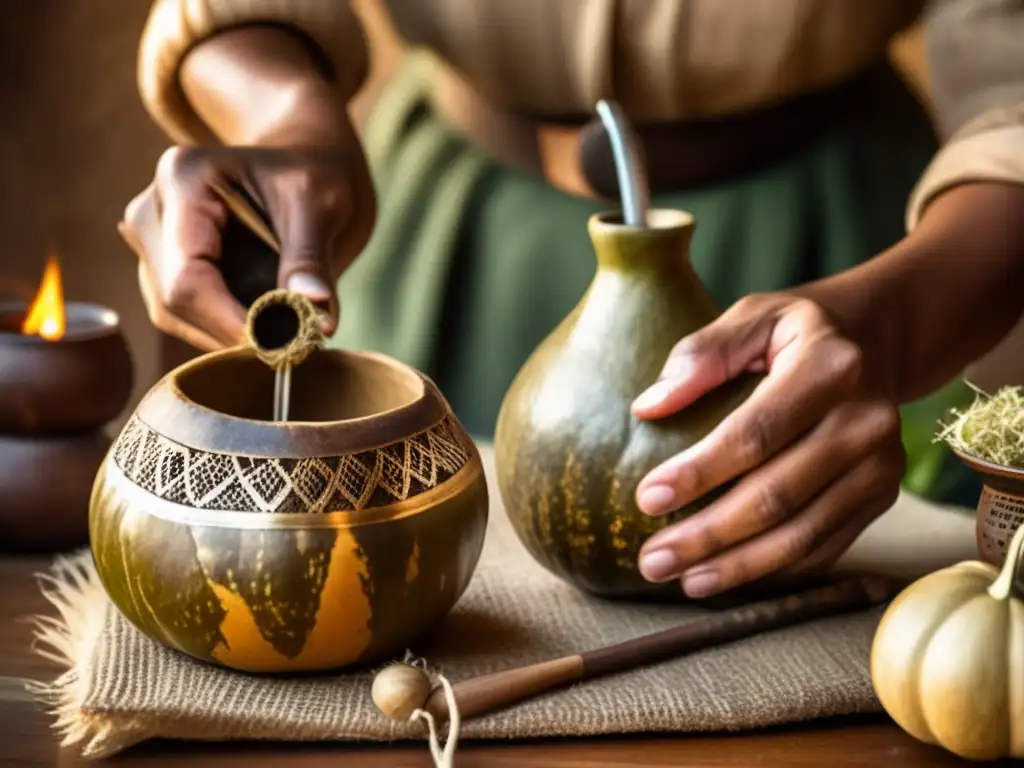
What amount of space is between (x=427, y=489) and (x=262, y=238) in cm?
25

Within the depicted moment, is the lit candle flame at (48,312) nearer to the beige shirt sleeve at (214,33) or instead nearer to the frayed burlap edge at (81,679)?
the frayed burlap edge at (81,679)

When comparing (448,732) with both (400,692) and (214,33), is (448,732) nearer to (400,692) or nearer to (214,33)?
(400,692)

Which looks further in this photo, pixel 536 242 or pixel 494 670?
pixel 536 242

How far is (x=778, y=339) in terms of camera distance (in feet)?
2.18

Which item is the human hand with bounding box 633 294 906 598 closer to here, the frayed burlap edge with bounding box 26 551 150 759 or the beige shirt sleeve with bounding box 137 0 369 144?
the frayed burlap edge with bounding box 26 551 150 759

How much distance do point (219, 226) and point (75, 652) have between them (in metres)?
0.26

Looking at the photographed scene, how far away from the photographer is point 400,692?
53 centimetres

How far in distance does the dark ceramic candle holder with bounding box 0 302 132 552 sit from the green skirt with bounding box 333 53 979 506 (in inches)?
17.0

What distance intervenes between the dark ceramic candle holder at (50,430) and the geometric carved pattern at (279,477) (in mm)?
178

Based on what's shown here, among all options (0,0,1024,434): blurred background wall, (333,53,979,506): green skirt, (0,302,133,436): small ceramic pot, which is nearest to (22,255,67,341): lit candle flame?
(0,302,133,436): small ceramic pot

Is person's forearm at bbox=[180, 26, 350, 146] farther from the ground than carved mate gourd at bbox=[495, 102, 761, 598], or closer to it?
farther from the ground

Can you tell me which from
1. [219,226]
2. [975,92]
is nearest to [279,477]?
[219,226]

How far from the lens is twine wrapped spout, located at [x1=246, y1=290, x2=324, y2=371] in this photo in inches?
24.4

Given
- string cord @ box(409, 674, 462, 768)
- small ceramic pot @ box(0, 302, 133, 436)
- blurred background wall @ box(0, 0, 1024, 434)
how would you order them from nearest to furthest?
string cord @ box(409, 674, 462, 768)
small ceramic pot @ box(0, 302, 133, 436)
blurred background wall @ box(0, 0, 1024, 434)
